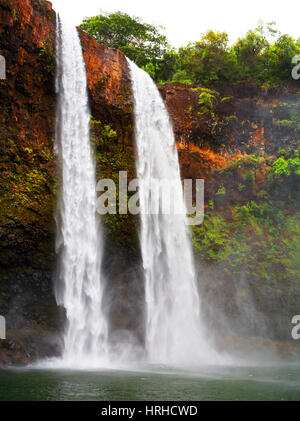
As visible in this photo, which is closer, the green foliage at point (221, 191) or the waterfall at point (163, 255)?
the waterfall at point (163, 255)

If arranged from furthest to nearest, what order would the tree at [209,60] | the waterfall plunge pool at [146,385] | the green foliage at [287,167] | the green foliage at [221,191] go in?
the tree at [209,60], the green foliage at [221,191], the green foliage at [287,167], the waterfall plunge pool at [146,385]

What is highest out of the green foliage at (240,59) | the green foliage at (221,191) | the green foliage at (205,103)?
the green foliage at (240,59)

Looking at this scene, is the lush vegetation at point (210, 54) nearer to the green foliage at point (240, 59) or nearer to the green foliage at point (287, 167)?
the green foliage at point (240, 59)

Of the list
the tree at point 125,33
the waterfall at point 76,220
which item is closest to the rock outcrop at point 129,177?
the waterfall at point 76,220

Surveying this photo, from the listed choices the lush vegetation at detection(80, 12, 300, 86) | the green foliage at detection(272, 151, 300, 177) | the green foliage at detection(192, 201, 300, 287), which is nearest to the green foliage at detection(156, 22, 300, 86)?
the lush vegetation at detection(80, 12, 300, 86)

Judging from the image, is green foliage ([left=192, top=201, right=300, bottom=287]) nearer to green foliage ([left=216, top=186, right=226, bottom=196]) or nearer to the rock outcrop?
the rock outcrop

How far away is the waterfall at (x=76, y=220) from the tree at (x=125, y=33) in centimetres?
1105

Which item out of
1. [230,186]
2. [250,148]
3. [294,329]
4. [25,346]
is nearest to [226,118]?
[250,148]

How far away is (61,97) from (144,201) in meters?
4.59

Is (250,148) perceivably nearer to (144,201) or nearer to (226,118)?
(226,118)

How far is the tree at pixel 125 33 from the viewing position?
23891 millimetres

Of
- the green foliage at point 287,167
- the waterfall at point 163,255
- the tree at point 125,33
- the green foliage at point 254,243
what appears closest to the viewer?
the waterfall at point 163,255

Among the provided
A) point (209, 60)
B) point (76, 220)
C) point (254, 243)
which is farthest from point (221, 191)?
point (209, 60)

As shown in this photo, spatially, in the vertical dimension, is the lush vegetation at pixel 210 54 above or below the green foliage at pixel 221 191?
above
